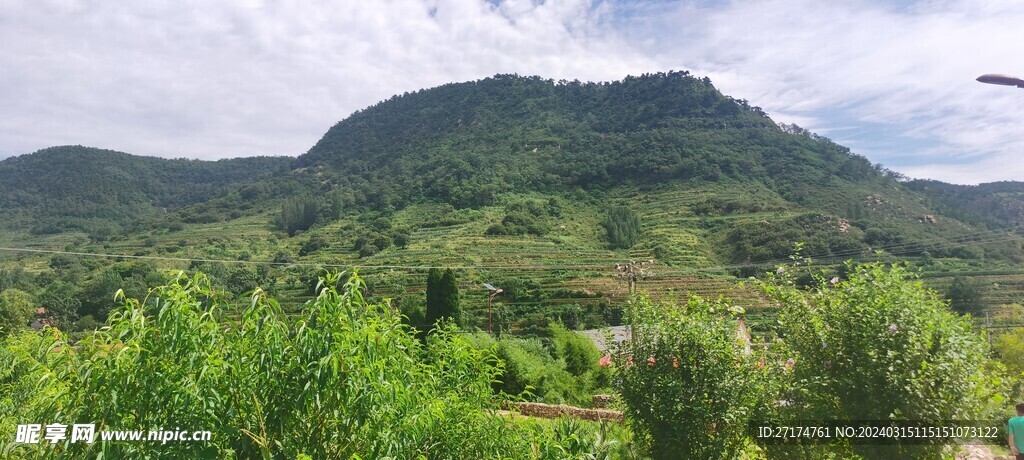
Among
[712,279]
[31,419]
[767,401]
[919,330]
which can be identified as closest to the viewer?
[31,419]

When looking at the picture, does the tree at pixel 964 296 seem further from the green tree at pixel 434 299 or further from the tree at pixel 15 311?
the tree at pixel 15 311

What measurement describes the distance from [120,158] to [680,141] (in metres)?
91.5

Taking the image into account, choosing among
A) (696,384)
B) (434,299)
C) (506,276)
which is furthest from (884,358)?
(506,276)

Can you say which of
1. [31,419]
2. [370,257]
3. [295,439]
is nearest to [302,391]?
[295,439]

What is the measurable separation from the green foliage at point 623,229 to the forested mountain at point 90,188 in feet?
201

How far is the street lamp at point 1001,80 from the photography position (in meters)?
4.44

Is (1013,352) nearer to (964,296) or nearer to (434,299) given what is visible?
(964,296)

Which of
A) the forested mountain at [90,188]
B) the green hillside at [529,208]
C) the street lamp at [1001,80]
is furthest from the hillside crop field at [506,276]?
the street lamp at [1001,80]

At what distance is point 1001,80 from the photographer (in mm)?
4504

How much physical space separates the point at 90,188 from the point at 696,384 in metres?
95.3

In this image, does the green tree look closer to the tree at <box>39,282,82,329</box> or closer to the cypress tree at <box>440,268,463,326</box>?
the cypress tree at <box>440,268,463,326</box>

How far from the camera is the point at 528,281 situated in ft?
133

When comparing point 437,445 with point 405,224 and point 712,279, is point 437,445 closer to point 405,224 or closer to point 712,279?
point 712,279

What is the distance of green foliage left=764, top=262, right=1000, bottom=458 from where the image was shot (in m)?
4.47
